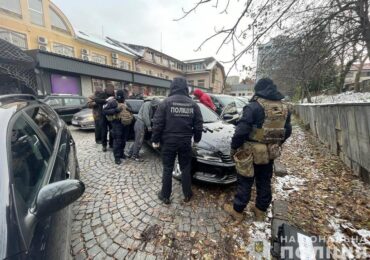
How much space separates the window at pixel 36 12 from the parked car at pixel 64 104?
1014 centimetres

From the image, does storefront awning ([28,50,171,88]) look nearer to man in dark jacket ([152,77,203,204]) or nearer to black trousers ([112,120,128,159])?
black trousers ([112,120,128,159])

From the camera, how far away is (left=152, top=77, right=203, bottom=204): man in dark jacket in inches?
109

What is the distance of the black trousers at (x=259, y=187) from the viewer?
252 centimetres

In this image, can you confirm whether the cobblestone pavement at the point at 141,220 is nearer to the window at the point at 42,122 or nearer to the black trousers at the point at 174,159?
the black trousers at the point at 174,159

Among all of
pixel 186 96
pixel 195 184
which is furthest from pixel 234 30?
pixel 195 184

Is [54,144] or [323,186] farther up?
[54,144]

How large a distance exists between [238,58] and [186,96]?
1404 millimetres

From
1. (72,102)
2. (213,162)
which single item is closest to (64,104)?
(72,102)

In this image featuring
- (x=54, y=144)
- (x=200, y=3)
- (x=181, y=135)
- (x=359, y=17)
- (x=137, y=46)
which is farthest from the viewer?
(x=137, y=46)

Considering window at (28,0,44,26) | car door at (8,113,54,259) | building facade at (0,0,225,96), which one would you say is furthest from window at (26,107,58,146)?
window at (28,0,44,26)

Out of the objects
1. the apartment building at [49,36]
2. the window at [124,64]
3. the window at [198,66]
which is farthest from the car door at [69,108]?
the window at [198,66]

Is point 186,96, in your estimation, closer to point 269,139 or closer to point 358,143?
point 269,139

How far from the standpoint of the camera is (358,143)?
342cm

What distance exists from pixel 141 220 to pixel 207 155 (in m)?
1.46
